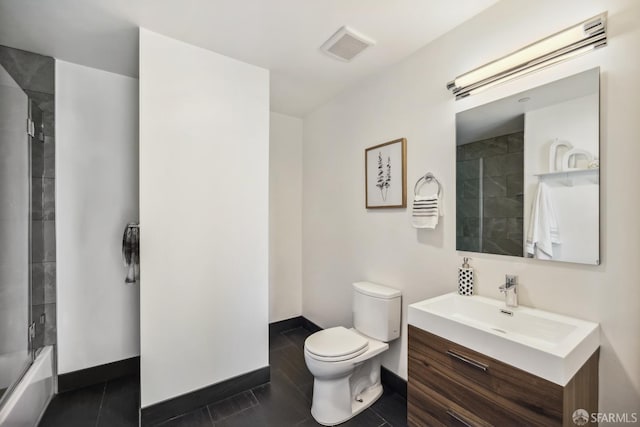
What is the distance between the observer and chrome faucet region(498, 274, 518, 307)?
1.43 metres

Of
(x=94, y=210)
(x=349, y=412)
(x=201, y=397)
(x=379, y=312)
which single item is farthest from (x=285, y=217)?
(x=349, y=412)

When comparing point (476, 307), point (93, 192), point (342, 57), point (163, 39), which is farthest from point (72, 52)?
point (476, 307)

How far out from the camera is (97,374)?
220cm

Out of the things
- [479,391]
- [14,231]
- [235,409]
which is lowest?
[235,409]

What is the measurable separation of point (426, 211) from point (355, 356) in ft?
3.38

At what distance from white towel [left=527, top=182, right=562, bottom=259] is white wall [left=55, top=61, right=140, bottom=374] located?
273cm

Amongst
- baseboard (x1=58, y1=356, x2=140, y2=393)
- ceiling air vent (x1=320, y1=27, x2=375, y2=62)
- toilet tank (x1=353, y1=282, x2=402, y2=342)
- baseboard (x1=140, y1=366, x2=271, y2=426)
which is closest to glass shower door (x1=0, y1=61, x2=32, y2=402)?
baseboard (x1=58, y1=356, x2=140, y2=393)

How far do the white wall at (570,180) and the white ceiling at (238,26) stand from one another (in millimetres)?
735

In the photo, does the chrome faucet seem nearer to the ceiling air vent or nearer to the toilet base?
the toilet base

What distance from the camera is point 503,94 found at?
1.54m

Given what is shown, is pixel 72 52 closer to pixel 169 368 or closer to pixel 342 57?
pixel 342 57

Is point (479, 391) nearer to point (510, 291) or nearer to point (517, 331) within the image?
point (517, 331)

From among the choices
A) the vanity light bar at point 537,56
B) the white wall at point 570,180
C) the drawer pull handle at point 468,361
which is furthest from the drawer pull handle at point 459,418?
the vanity light bar at point 537,56

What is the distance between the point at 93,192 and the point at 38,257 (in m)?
0.56
